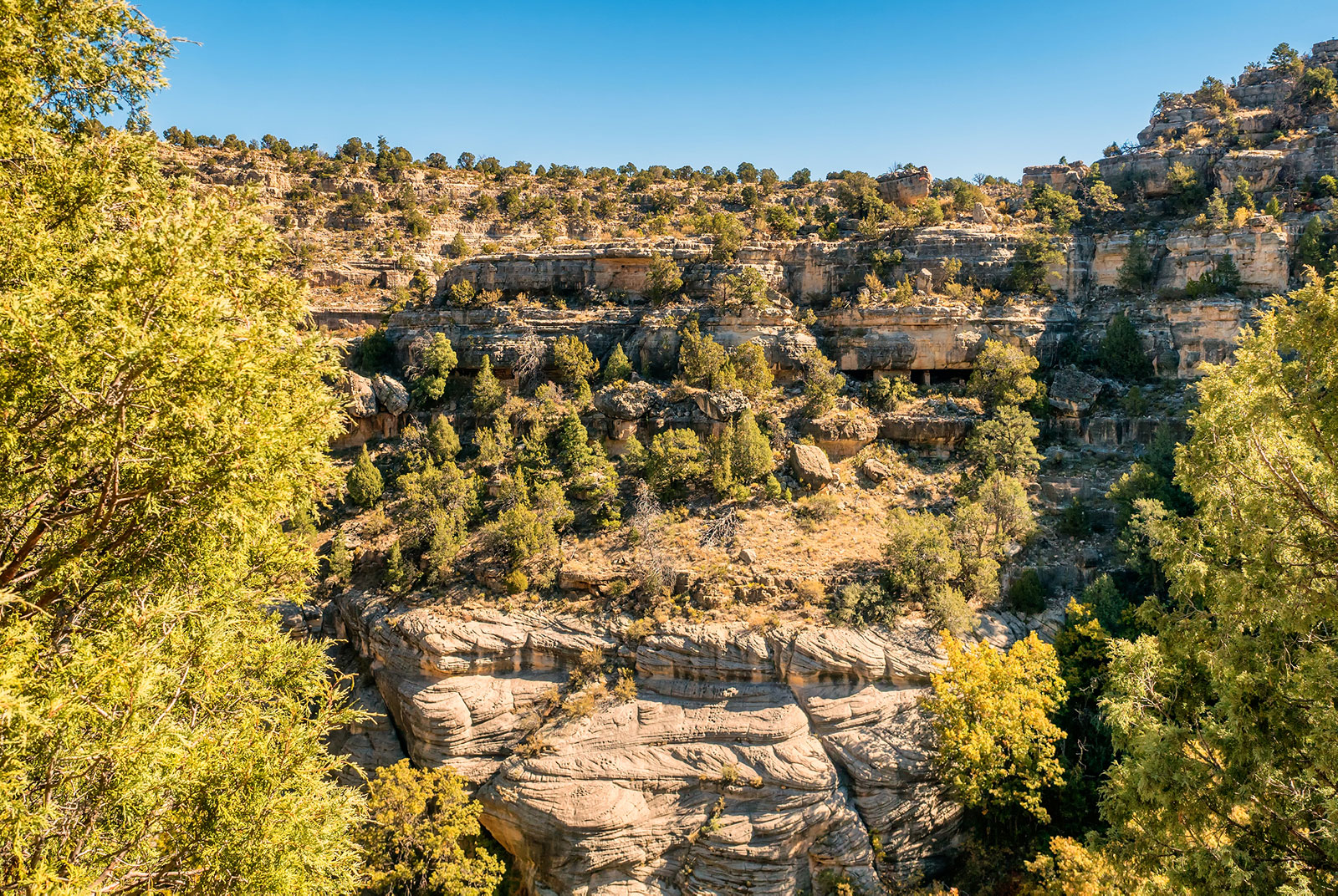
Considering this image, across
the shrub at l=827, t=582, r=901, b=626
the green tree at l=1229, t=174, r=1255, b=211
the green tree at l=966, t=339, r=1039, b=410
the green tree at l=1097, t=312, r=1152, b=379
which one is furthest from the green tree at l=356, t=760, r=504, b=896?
the green tree at l=1229, t=174, r=1255, b=211

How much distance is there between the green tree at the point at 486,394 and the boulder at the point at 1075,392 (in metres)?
26.6

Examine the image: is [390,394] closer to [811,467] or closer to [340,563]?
[340,563]

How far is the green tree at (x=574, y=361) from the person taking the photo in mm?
30516

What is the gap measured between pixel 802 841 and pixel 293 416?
16579 mm

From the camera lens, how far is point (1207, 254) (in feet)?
103

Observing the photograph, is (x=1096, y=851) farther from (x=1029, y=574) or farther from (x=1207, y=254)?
(x=1207, y=254)

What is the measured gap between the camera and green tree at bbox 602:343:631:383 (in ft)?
101

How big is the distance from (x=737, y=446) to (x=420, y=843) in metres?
16.8

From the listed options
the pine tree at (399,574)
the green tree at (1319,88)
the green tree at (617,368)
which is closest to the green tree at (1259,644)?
the pine tree at (399,574)

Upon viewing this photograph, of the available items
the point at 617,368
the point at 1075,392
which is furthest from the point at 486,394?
the point at 1075,392

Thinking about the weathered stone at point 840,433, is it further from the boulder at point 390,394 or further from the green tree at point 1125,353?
the boulder at point 390,394

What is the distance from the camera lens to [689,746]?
17.6m

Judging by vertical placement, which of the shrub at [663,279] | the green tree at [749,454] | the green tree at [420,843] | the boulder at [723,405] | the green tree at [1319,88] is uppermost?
the green tree at [1319,88]

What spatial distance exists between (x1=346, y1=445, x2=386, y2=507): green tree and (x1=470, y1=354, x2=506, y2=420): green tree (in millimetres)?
5598
